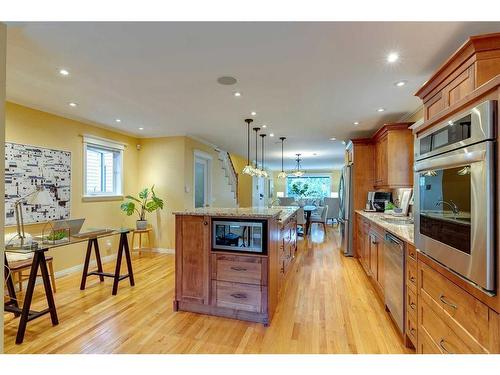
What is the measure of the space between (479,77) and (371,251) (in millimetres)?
2329

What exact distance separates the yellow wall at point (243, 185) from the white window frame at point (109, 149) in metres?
4.73

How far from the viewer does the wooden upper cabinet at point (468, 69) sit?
1.67 meters

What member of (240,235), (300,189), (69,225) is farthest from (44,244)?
(300,189)

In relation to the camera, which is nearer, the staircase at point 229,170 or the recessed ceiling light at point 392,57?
the recessed ceiling light at point 392,57

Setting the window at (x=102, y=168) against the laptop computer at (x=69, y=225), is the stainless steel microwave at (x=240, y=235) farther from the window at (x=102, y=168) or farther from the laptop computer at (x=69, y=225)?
the window at (x=102, y=168)

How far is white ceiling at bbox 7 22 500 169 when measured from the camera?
1782 millimetres

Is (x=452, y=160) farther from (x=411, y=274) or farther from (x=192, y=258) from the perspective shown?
(x=192, y=258)

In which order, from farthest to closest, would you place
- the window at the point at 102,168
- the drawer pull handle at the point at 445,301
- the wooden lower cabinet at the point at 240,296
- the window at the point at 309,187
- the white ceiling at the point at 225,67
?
the window at the point at 309,187, the window at the point at 102,168, the wooden lower cabinet at the point at 240,296, the white ceiling at the point at 225,67, the drawer pull handle at the point at 445,301

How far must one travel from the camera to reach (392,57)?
213 centimetres

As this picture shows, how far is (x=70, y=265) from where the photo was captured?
400 centimetres

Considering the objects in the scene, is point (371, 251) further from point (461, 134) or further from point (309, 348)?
point (461, 134)

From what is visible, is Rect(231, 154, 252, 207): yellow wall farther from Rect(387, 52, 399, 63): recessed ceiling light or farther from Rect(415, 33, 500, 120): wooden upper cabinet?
Rect(415, 33, 500, 120): wooden upper cabinet

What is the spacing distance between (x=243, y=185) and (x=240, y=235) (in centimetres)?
715

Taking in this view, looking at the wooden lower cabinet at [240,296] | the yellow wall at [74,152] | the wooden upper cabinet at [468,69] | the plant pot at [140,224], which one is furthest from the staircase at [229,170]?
the wooden upper cabinet at [468,69]
